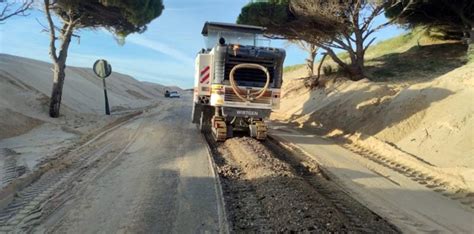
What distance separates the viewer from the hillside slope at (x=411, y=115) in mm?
12430

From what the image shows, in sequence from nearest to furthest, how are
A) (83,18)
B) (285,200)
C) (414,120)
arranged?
(285,200), (414,120), (83,18)

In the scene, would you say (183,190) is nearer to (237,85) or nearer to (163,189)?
(163,189)

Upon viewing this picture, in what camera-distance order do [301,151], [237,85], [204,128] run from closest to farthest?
[301,151] < [237,85] < [204,128]

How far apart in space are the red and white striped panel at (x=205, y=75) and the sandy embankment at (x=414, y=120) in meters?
5.18

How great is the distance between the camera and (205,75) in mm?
16359

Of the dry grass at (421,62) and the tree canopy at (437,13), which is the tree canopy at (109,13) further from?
the tree canopy at (437,13)

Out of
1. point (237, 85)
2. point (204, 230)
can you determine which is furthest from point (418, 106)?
point (204, 230)

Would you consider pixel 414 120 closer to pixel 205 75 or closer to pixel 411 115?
pixel 411 115

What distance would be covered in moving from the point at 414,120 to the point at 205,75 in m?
6.59

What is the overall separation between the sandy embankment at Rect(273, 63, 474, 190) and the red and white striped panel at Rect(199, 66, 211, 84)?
5178mm

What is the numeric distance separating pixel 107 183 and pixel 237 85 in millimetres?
6841

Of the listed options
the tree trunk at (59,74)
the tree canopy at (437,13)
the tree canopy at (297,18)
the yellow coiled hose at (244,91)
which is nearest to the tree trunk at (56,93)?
the tree trunk at (59,74)

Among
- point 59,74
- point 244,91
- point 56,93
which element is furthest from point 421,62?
point 56,93

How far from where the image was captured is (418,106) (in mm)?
15875
